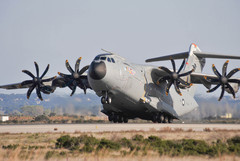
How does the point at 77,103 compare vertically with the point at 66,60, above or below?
below

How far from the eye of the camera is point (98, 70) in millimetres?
23547

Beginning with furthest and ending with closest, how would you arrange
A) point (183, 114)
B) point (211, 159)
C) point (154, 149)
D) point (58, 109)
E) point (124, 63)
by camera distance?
1. point (58, 109)
2. point (183, 114)
3. point (124, 63)
4. point (154, 149)
5. point (211, 159)

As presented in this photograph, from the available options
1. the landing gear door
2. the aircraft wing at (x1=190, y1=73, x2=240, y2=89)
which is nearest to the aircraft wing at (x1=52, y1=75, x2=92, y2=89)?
the landing gear door

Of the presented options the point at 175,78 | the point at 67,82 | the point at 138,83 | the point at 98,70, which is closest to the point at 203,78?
the point at 175,78

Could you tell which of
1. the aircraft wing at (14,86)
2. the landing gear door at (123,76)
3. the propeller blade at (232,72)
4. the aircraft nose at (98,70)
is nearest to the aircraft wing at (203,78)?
the propeller blade at (232,72)

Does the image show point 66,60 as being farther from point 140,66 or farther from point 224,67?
point 224,67

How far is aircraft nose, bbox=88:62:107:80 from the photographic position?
77.4ft

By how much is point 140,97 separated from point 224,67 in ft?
25.2

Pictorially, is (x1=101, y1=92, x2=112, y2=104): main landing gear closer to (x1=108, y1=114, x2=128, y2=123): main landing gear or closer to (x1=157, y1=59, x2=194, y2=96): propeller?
(x1=108, y1=114, x2=128, y2=123): main landing gear

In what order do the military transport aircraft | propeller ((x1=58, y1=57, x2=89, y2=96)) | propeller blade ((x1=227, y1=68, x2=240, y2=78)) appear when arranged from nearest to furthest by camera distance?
the military transport aircraft → propeller blade ((x1=227, y1=68, x2=240, y2=78)) → propeller ((x1=58, y1=57, x2=89, y2=96))

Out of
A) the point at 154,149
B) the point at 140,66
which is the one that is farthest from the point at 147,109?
the point at 154,149

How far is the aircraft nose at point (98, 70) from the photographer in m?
23.6

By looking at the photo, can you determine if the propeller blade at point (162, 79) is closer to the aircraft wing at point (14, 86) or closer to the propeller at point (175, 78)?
the propeller at point (175, 78)

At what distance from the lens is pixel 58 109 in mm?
36781
